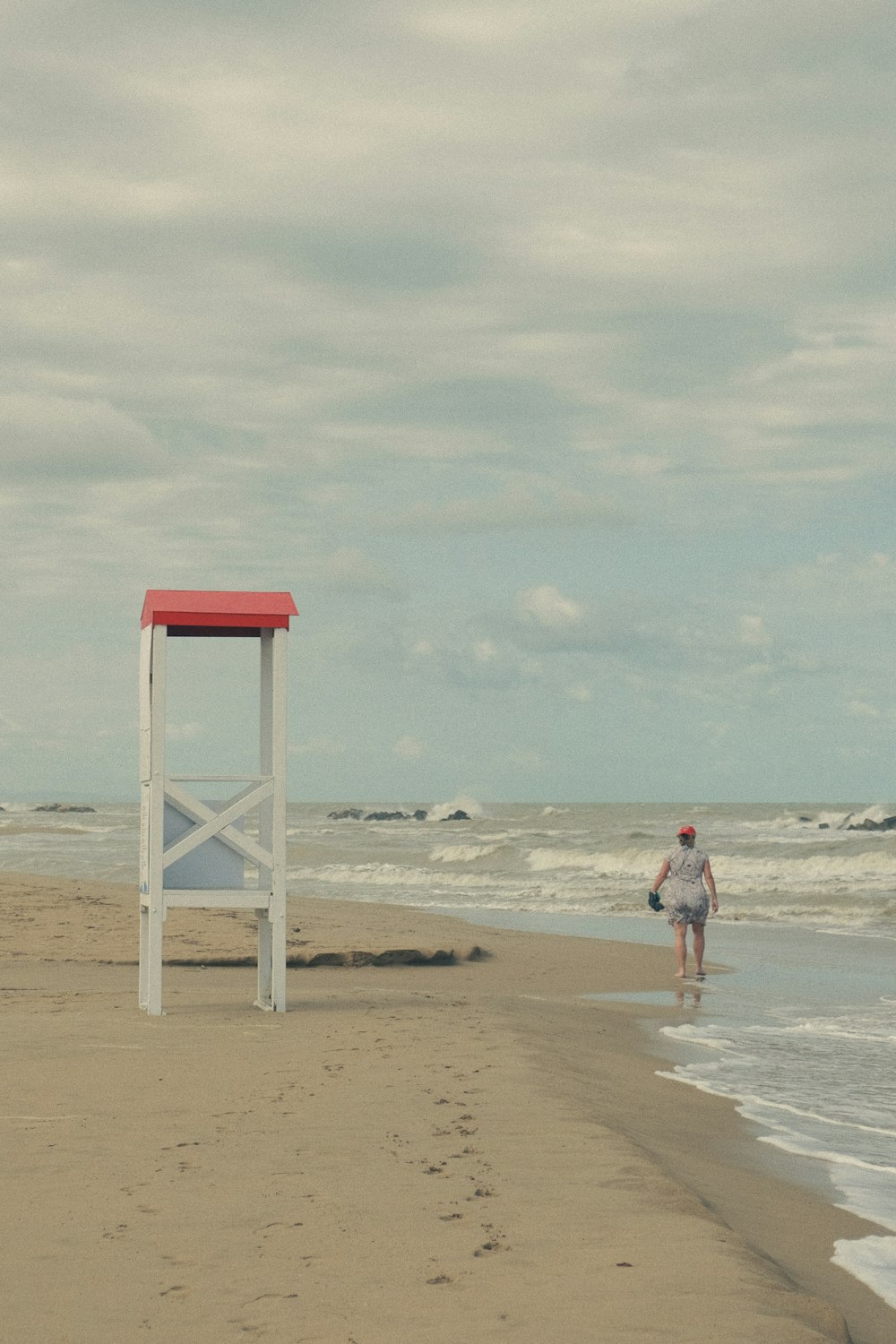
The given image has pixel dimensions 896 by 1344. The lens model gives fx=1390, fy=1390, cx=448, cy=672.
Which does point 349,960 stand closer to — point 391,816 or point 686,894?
point 686,894

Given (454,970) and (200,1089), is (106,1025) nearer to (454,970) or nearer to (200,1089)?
(200,1089)

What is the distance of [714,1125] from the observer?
7.40m

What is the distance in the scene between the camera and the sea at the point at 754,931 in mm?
7438

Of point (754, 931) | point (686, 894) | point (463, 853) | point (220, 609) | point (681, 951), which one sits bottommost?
point (754, 931)

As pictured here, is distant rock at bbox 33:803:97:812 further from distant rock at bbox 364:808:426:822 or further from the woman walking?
the woman walking

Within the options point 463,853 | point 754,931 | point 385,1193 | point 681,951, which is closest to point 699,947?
point 681,951

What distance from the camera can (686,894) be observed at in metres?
15.5

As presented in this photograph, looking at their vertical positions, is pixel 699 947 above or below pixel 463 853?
above

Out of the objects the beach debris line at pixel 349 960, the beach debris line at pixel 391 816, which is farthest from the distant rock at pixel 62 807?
the beach debris line at pixel 349 960

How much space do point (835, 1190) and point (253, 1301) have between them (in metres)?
3.14

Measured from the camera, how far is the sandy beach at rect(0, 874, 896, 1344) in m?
3.99

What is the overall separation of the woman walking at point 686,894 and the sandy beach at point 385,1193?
475 cm

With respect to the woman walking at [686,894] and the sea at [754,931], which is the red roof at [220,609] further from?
the woman walking at [686,894]

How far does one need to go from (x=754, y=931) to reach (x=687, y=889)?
6026mm
